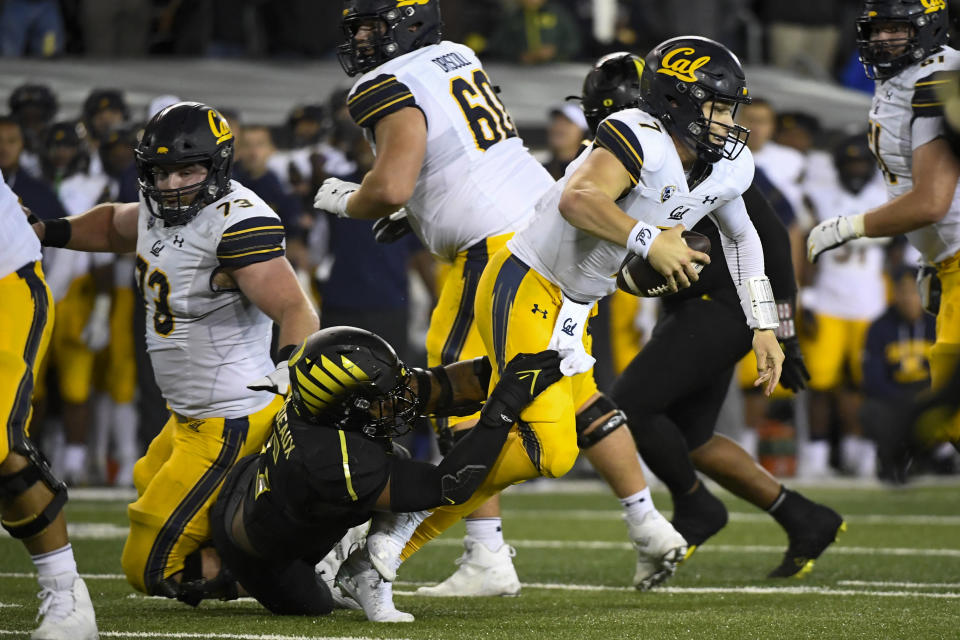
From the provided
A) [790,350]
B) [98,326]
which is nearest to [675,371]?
[790,350]

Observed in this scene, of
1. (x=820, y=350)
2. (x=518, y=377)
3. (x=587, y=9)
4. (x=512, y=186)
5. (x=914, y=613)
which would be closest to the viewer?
(x=518, y=377)

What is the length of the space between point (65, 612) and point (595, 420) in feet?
6.09

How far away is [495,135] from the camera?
16.4 ft

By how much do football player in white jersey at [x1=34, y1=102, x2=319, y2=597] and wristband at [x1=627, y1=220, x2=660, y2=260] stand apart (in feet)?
3.42

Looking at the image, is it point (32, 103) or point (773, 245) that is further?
point (32, 103)

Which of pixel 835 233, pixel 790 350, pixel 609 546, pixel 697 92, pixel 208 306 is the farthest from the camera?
pixel 609 546

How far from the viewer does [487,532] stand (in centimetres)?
503

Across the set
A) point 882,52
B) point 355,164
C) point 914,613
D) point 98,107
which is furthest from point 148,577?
point 98,107

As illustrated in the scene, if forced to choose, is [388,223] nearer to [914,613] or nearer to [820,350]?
[914,613]

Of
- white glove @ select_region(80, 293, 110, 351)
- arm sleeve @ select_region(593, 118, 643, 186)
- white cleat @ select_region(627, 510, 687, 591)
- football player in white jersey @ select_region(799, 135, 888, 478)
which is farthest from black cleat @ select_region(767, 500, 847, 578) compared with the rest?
white glove @ select_region(80, 293, 110, 351)

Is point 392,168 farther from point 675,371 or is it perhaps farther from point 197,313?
point 675,371

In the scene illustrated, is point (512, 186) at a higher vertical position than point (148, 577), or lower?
higher

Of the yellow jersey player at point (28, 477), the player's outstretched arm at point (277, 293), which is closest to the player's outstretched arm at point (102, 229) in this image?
the player's outstretched arm at point (277, 293)

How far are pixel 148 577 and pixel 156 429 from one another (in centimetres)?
332
